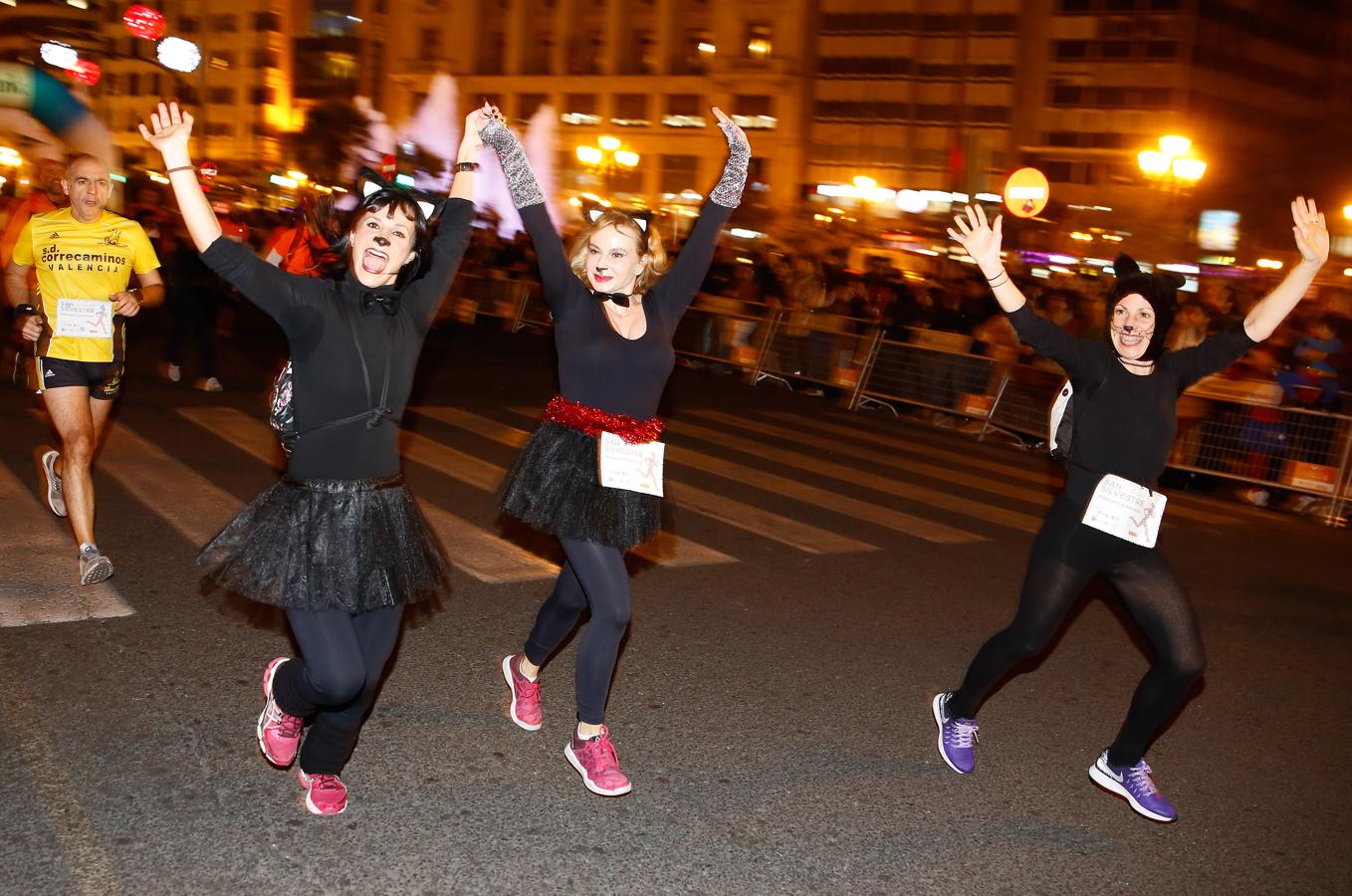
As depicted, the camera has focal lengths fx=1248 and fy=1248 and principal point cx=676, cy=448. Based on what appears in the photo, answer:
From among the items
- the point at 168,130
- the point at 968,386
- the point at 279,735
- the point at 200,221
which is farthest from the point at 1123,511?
the point at 968,386

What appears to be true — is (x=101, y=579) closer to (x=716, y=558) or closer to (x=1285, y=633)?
(x=716, y=558)

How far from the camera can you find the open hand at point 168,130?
321 cm

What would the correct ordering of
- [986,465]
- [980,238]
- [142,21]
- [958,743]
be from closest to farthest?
[980,238] < [958,743] < [986,465] < [142,21]

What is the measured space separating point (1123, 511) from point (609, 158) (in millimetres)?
53636

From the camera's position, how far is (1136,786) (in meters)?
4.43

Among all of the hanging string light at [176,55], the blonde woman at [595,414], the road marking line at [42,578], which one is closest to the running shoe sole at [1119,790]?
the blonde woman at [595,414]

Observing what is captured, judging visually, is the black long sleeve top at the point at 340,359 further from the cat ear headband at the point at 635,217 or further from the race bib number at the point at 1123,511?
the race bib number at the point at 1123,511

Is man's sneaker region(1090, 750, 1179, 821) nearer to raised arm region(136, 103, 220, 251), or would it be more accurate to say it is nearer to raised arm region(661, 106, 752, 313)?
raised arm region(661, 106, 752, 313)

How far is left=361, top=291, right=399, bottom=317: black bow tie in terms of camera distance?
3551 millimetres

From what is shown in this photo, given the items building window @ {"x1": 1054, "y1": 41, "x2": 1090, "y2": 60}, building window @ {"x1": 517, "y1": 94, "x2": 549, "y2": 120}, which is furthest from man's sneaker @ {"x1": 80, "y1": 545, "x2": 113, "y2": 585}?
building window @ {"x1": 1054, "y1": 41, "x2": 1090, "y2": 60}

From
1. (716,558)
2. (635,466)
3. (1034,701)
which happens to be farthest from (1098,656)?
(635,466)

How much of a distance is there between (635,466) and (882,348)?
12.0m

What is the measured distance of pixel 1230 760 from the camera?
199 inches

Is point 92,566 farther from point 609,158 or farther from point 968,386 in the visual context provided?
point 609,158
